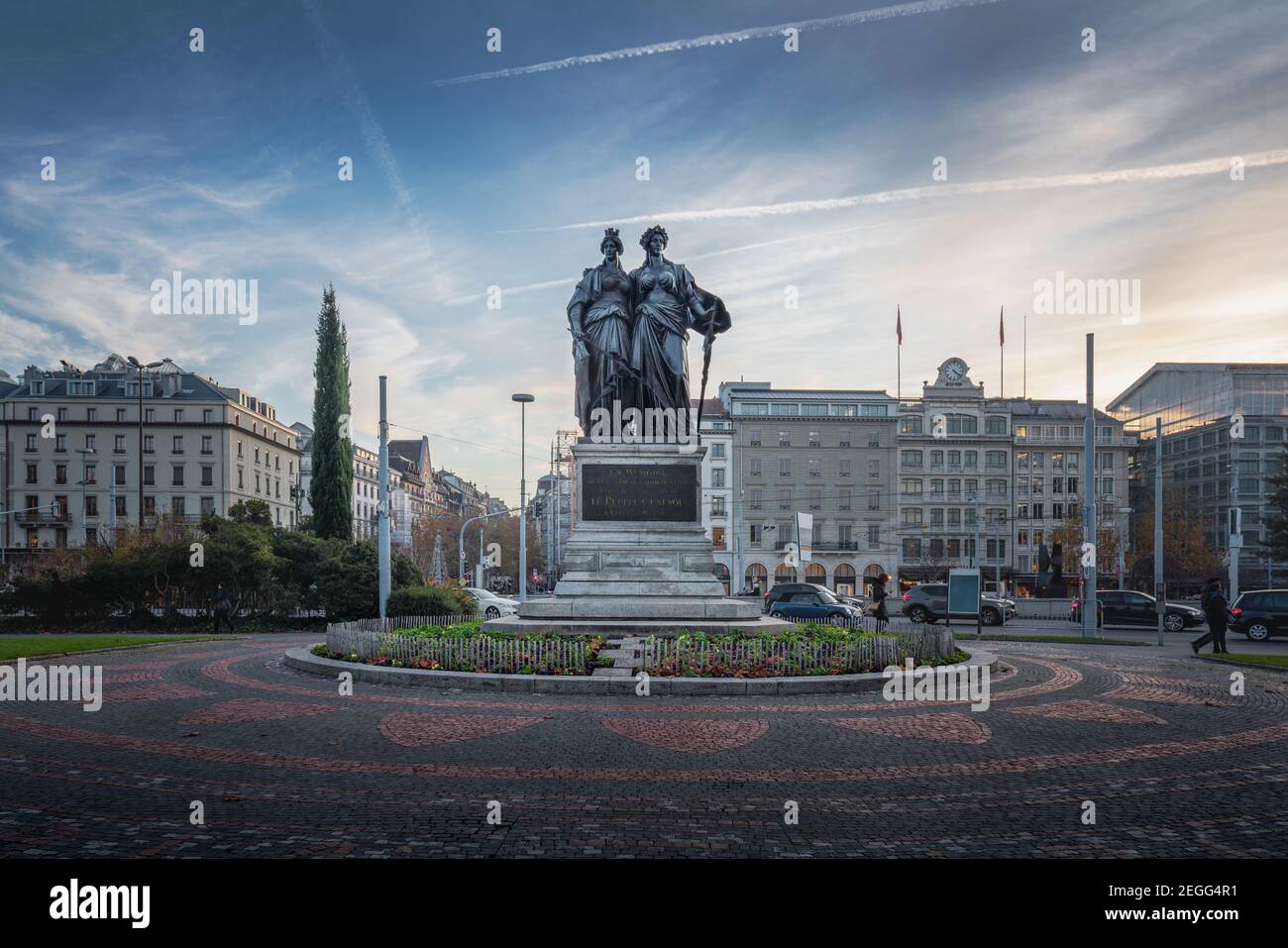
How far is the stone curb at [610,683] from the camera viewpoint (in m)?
13.7

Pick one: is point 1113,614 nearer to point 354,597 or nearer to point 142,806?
point 354,597

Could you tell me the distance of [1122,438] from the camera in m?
82.7

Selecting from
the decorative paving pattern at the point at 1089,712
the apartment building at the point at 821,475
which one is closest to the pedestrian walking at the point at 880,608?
the decorative paving pattern at the point at 1089,712

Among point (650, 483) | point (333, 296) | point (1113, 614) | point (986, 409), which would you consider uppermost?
point (333, 296)

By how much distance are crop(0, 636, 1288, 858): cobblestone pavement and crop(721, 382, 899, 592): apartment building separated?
2558 inches

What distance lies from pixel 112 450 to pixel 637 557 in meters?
74.5

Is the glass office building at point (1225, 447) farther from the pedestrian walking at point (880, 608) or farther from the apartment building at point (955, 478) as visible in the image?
the pedestrian walking at point (880, 608)

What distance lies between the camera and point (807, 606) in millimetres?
33062

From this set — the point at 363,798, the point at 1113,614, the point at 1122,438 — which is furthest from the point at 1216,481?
the point at 363,798

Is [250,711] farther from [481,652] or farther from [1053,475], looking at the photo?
→ [1053,475]

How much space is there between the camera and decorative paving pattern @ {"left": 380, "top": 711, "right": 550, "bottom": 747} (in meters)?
10.5

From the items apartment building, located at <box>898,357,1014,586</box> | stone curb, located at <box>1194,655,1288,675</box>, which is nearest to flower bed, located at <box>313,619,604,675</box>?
stone curb, located at <box>1194,655,1288,675</box>

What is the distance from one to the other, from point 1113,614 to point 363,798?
35.8m
